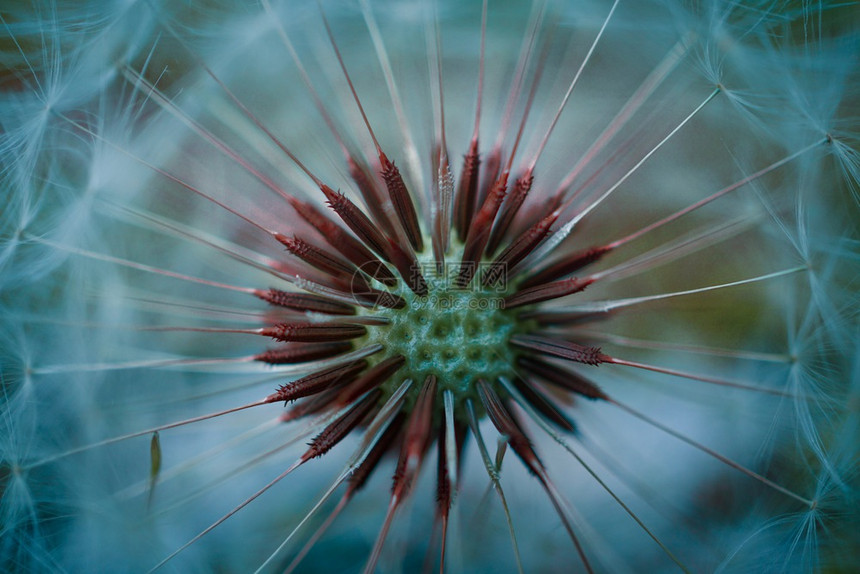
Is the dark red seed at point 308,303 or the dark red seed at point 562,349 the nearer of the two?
the dark red seed at point 562,349

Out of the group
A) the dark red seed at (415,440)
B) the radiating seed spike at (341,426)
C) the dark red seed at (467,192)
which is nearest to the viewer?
the dark red seed at (415,440)

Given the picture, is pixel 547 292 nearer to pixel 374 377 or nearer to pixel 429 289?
pixel 429 289

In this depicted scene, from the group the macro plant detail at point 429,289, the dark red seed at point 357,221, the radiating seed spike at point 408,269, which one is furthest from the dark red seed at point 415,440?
the dark red seed at point 357,221

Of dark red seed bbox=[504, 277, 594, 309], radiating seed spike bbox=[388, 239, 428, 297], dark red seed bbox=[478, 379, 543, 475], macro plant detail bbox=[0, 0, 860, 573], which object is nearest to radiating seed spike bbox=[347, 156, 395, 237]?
macro plant detail bbox=[0, 0, 860, 573]

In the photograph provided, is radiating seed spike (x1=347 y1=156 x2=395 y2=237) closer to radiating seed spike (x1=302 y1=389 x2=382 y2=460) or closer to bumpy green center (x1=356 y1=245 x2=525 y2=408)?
bumpy green center (x1=356 y1=245 x2=525 y2=408)

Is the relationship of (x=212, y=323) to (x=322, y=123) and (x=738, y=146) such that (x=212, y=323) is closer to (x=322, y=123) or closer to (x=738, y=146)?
(x=322, y=123)

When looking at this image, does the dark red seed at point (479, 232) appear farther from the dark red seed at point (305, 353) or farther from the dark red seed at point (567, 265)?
the dark red seed at point (305, 353)

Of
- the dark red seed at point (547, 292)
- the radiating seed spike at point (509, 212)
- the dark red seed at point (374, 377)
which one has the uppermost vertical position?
the radiating seed spike at point (509, 212)

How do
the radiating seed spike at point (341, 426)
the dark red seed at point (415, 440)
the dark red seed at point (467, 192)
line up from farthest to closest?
the dark red seed at point (467, 192), the radiating seed spike at point (341, 426), the dark red seed at point (415, 440)
